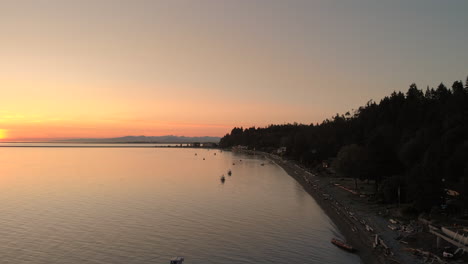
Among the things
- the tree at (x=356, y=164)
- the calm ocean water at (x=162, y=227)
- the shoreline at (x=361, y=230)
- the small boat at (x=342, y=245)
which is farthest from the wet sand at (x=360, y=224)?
the tree at (x=356, y=164)

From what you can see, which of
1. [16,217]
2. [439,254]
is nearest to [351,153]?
[439,254]

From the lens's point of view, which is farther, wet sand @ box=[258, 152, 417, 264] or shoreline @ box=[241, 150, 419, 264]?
wet sand @ box=[258, 152, 417, 264]

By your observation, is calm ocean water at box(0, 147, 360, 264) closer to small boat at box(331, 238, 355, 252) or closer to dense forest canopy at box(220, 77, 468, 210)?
small boat at box(331, 238, 355, 252)

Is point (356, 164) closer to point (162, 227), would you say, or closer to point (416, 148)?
point (416, 148)

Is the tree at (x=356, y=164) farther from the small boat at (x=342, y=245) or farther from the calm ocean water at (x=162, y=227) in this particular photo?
the small boat at (x=342, y=245)

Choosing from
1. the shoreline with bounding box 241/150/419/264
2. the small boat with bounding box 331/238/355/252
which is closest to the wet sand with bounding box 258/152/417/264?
the shoreline with bounding box 241/150/419/264

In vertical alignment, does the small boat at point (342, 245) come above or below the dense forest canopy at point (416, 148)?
below

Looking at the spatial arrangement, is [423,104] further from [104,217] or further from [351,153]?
[104,217]

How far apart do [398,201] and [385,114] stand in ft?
222

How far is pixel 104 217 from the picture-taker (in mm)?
56094

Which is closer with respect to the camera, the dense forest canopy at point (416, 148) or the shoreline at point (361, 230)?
the shoreline at point (361, 230)

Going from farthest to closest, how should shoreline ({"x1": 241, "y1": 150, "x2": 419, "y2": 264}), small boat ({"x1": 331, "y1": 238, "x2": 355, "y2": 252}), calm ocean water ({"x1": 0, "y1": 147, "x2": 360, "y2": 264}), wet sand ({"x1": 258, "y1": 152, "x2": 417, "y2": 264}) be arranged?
small boat ({"x1": 331, "y1": 238, "x2": 355, "y2": 252}), calm ocean water ({"x1": 0, "y1": 147, "x2": 360, "y2": 264}), wet sand ({"x1": 258, "y1": 152, "x2": 417, "y2": 264}), shoreline ({"x1": 241, "y1": 150, "x2": 419, "y2": 264})

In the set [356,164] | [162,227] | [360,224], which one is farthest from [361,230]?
[356,164]

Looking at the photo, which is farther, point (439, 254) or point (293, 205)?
point (293, 205)
